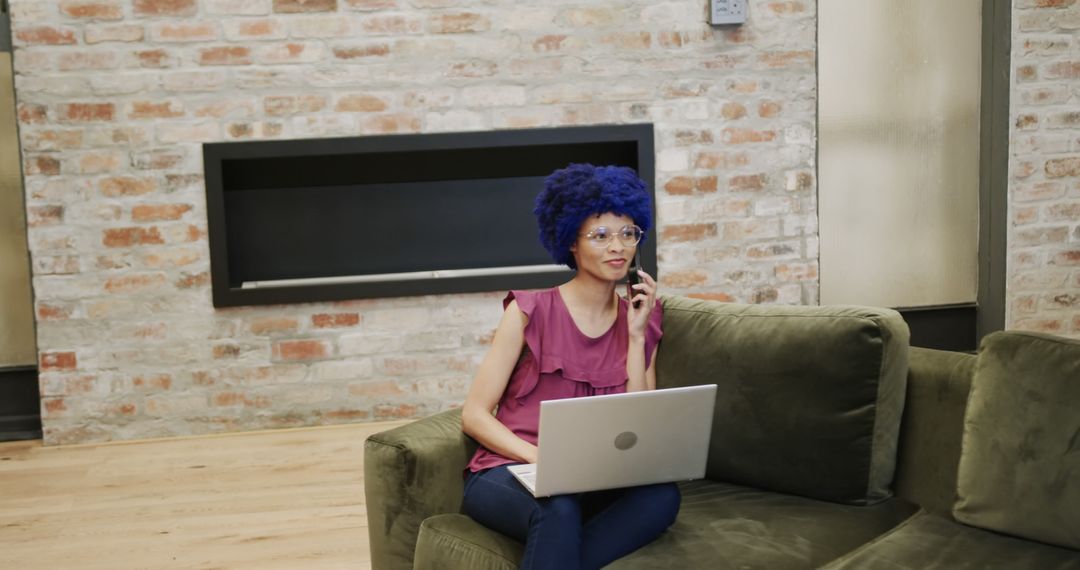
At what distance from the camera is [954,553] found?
1.73 metres

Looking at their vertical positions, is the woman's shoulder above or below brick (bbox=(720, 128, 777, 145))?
below

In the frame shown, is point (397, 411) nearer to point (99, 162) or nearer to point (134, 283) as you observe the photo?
point (134, 283)

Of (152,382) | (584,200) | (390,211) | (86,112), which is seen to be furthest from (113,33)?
(584,200)

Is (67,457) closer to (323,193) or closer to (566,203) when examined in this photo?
(323,193)

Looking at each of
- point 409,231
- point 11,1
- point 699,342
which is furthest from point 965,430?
point 11,1

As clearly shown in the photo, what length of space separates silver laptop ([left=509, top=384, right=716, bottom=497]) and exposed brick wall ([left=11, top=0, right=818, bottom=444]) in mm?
2260

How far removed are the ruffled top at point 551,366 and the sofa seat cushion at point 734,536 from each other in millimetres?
283

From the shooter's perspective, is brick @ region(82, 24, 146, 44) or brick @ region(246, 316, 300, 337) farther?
brick @ region(246, 316, 300, 337)

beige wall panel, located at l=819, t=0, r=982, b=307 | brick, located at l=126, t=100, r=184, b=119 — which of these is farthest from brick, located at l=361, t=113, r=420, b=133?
beige wall panel, located at l=819, t=0, r=982, b=307

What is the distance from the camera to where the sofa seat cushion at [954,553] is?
168 cm

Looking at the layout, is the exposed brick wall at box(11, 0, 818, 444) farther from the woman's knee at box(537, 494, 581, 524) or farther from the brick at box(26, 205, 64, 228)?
the woman's knee at box(537, 494, 581, 524)

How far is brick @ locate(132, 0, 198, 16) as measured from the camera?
3.81m

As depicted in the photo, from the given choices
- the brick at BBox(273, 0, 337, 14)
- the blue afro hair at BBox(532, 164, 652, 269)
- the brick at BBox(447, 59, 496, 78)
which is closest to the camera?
the blue afro hair at BBox(532, 164, 652, 269)

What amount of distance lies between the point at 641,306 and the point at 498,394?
362 millimetres
